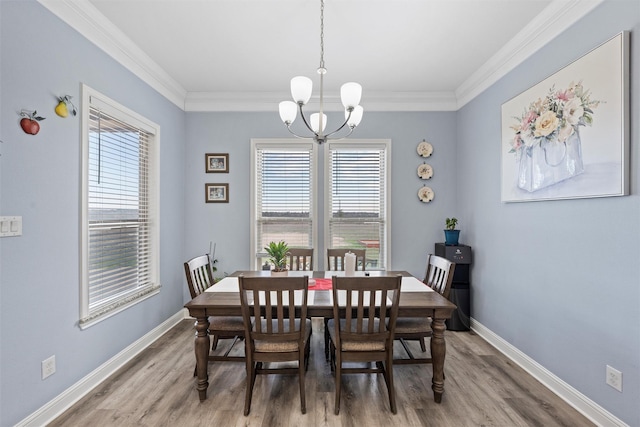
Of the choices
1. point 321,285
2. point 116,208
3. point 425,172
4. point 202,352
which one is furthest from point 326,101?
point 202,352

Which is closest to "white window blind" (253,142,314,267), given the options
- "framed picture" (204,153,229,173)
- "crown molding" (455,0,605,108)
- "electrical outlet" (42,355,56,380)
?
"framed picture" (204,153,229,173)

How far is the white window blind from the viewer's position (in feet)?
13.2

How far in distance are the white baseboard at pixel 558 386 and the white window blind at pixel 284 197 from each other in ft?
7.64

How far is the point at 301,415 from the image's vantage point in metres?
2.03

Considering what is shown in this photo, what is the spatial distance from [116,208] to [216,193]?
1341 mm

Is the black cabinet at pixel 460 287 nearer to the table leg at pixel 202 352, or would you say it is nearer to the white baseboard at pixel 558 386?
the white baseboard at pixel 558 386

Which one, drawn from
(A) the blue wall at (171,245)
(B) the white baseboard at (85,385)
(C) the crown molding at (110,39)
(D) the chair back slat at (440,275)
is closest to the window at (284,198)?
(A) the blue wall at (171,245)

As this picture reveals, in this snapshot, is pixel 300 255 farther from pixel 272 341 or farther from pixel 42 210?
pixel 42 210

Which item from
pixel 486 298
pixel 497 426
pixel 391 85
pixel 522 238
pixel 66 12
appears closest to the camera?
pixel 497 426

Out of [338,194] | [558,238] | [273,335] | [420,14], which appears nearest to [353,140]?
[338,194]

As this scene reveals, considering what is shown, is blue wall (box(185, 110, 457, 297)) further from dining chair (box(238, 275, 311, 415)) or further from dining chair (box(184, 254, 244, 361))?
dining chair (box(238, 275, 311, 415))

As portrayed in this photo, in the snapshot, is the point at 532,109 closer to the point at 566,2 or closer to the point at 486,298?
the point at 566,2

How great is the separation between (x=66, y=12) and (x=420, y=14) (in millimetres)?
2539

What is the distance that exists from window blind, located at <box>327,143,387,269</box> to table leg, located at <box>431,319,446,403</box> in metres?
1.87
